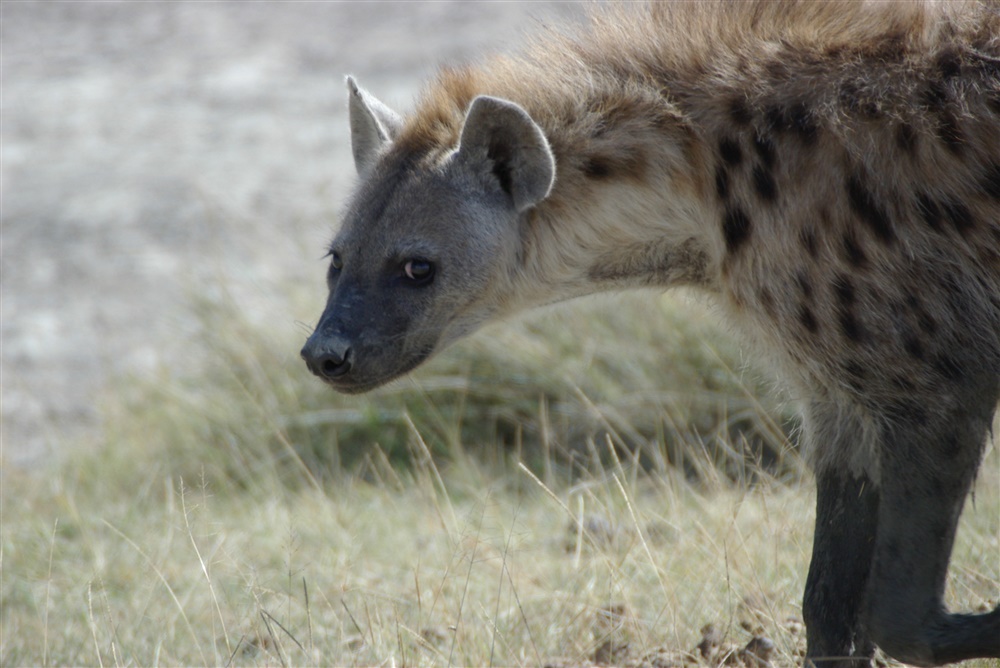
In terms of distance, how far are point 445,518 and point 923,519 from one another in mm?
1885

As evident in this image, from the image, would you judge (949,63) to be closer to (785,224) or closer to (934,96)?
(934,96)

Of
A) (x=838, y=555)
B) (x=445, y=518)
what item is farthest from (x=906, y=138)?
(x=445, y=518)

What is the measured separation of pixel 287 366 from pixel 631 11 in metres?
2.80

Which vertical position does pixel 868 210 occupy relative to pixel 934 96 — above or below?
below

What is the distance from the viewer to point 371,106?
3.60 m

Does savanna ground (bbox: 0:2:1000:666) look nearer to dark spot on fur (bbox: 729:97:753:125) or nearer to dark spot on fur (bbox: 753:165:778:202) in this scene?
dark spot on fur (bbox: 753:165:778:202)

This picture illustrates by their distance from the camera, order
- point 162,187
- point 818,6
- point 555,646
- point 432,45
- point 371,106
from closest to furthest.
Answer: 1. point 818,6
2. point 555,646
3. point 371,106
4. point 162,187
5. point 432,45

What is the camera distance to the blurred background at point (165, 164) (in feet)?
21.0

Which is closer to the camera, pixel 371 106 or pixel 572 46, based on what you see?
pixel 572 46

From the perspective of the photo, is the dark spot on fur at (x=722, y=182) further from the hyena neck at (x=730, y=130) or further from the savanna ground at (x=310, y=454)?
the savanna ground at (x=310, y=454)

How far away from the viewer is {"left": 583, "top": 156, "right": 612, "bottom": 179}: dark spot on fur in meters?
3.15

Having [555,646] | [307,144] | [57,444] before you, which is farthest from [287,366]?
[307,144]

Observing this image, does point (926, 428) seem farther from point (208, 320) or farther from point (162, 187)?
point (162, 187)

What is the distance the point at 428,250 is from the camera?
319 centimetres
